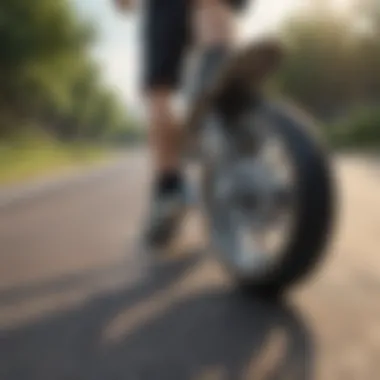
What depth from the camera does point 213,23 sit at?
2.65 metres

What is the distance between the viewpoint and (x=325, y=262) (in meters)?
2.71

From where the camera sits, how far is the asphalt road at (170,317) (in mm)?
1586

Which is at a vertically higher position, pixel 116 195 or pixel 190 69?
pixel 190 69

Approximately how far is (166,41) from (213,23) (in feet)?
0.86

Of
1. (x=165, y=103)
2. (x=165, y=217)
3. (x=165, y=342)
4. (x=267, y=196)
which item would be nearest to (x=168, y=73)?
(x=165, y=103)

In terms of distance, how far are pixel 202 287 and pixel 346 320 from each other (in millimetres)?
551

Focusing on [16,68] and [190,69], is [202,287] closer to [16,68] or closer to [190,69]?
[190,69]

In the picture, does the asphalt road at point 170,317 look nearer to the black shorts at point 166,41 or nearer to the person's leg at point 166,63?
the person's leg at point 166,63

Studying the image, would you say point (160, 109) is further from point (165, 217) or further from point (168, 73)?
point (165, 217)

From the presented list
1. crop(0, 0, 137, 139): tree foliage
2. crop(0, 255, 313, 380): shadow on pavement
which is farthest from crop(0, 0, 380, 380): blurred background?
crop(0, 0, 137, 139): tree foliage

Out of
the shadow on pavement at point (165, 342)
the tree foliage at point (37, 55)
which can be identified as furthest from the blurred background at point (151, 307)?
the tree foliage at point (37, 55)

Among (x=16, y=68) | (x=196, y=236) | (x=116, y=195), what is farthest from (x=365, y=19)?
(x=196, y=236)

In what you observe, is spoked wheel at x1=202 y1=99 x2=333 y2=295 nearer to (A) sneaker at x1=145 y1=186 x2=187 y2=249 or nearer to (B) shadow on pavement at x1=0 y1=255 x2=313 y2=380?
(B) shadow on pavement at x1=0 y1=255 x2=313 y2=380

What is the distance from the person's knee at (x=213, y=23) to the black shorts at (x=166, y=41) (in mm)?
98
